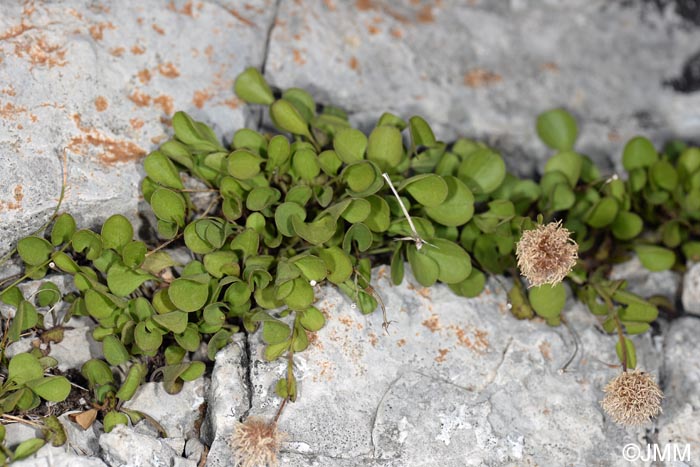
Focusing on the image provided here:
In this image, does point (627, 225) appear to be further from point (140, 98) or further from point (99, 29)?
point (99, 29)

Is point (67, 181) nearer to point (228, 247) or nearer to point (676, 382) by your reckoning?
point (228, 247)

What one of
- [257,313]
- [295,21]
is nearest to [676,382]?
[257,313]

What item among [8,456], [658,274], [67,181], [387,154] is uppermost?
[387,154]

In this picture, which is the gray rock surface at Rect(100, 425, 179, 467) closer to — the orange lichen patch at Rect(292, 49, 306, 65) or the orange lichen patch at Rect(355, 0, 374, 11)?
the orange lichen patch at Rect(292, 49, 306, 65)

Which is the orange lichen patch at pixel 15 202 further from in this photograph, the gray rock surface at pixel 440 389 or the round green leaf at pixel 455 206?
the round green leaf at pixel 455 206

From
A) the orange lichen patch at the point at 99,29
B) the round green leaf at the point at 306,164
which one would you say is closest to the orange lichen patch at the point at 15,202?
the orange lichen patch at the point at 99,29
